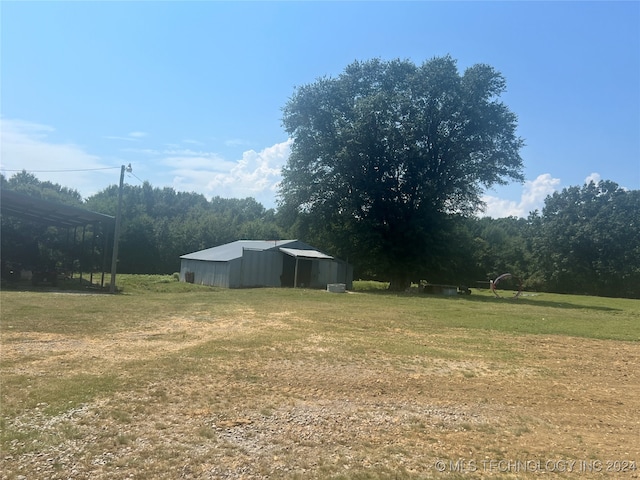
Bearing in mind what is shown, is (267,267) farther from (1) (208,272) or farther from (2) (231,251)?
(1) (208,272)

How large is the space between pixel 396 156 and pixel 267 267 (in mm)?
10882

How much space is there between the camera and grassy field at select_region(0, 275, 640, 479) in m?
4.18

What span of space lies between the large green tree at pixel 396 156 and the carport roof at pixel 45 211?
1253 centimetres

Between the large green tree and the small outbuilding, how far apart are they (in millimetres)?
1723

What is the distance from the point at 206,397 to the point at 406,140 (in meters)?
27.0

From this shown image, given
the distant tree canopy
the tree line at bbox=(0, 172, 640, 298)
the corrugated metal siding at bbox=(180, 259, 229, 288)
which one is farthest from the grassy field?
the distant tree canopy

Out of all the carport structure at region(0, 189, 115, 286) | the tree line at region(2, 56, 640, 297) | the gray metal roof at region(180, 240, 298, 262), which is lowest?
the gray metal roof at region(180, 240, 298, 262)

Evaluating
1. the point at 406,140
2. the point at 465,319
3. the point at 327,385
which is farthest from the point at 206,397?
the point at 406,140

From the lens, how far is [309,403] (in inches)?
233

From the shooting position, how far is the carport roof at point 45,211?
21.5 metres

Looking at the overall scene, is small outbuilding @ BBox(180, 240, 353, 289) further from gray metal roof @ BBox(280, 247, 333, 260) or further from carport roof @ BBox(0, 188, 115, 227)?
carport roof @ BBox(0, 188, 115, 227)

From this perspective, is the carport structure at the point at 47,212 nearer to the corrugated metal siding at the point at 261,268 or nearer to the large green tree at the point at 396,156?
the corrugated metal siding at the point at 261,268

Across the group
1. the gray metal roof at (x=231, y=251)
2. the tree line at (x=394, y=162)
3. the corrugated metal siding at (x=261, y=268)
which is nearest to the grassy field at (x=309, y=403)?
the corrugated metal siding at (x=261, y=268)

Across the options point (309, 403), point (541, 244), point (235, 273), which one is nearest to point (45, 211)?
point (235, 273)
